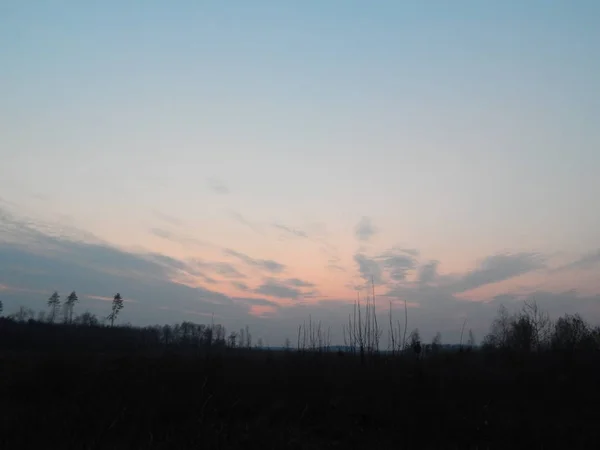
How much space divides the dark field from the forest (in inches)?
1.7

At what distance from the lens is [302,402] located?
13.8 m

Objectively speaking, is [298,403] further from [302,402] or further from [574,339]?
[574,339]

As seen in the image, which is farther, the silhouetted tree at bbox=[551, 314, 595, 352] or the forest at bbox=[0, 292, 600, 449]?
the silhouetted tree at bbox=[551, 314, 595, 352]

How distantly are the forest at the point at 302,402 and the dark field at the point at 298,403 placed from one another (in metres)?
0.04

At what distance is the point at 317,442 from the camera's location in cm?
1084

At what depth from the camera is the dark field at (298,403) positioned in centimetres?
919

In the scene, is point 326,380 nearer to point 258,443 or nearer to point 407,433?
point 407,433

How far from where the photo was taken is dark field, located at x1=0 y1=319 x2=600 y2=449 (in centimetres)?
919

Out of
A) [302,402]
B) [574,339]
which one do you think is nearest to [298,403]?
[302,402]

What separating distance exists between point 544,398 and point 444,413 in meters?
4.85

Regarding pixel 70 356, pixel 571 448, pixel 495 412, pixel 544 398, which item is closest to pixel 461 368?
→ pixel 544 398

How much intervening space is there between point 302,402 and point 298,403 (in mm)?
181

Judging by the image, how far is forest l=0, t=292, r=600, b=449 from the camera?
30.3ft

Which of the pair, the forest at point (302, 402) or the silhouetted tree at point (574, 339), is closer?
the forest at point (302, 402)
